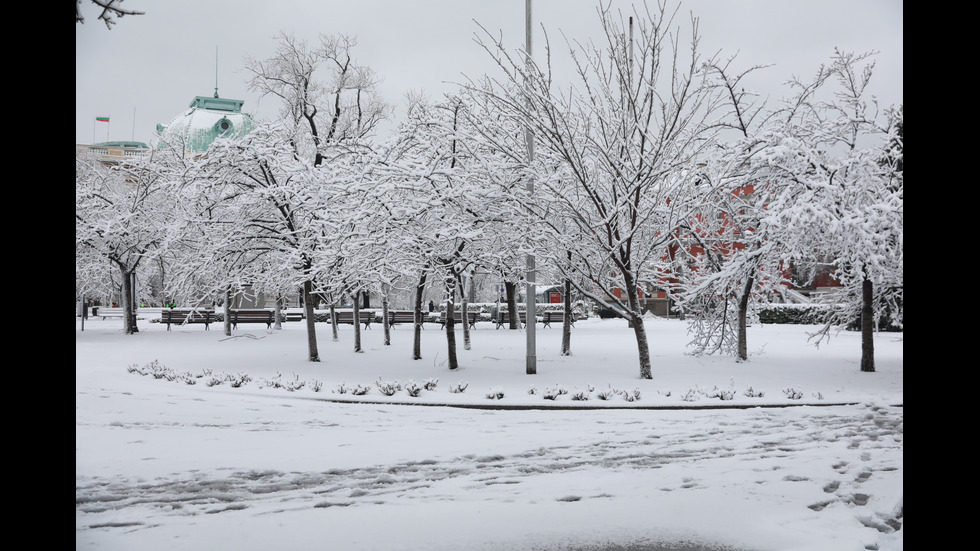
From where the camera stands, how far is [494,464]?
751cm

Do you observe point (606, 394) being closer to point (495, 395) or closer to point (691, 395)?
point (691, 395)

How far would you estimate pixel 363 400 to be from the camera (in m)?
12.7

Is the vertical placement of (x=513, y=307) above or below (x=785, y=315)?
above

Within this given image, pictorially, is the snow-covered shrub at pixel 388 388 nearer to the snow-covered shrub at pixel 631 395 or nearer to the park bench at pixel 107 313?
the snow-covered shrub at pixel 631 395

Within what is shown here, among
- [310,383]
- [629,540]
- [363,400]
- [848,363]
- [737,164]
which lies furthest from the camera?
[848,363]

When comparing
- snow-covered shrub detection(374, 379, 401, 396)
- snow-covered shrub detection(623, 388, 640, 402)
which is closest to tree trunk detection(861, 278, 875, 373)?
snow-covered shrub detection(623, 388, 640, 402)

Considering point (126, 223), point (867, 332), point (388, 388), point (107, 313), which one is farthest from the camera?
point (107, 313)

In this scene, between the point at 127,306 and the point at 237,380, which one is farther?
the point at 127,306

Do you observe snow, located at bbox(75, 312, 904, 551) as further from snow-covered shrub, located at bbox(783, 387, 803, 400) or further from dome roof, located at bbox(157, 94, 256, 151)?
dome roof, located at bbox(157, 94, 256, 151)

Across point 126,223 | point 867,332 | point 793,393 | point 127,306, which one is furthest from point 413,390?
point 127,306

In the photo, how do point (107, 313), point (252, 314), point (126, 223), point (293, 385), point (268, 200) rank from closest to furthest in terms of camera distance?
point (293, 385)
point (268, 200)
point (126, 223)
point (252, 314)
point (107, 313)
